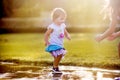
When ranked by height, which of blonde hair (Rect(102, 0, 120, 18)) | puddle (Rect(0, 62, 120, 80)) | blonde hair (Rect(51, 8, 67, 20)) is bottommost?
puddle (Rect(0, 62, 120, 80))

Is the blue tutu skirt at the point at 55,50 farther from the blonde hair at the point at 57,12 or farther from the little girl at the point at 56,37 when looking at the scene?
the blonde hair at the point at 57,12

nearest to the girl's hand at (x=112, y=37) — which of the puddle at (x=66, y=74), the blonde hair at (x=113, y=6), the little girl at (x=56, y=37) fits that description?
the blonde hair at (x=113, y=6)

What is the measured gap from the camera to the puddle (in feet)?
24.2

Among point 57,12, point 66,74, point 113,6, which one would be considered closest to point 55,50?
point 66,74

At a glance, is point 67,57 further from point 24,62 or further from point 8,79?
point 8,79

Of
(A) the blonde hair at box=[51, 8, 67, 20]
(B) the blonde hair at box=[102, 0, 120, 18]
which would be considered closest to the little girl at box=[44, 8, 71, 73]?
(A) the blonde hair at box=[51, 8, 67, 20]

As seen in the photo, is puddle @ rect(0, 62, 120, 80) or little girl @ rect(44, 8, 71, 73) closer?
puddle @ rect(0, 62, 120, 80)

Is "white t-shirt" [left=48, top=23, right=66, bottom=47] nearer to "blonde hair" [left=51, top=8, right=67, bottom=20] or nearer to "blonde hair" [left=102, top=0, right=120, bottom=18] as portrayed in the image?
"blonde hair" [left=51, top=8, right=67, bottom=20]

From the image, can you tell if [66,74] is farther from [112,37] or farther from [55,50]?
[112,37]

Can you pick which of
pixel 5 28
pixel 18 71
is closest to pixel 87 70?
pixel 18 71

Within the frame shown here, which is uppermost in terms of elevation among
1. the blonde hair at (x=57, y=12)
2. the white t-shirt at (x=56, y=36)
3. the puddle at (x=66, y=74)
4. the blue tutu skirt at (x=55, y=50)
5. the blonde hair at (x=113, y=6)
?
the blonde hair at (x=57, y=12)

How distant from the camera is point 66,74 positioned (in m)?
7.80

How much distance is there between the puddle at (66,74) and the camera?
7.38 metres

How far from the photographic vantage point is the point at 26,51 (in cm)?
1252
